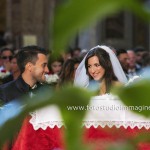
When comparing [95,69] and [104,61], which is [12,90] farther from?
[104,61]

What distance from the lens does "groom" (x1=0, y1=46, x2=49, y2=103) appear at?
547cm

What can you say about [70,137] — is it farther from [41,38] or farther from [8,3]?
[8,3]

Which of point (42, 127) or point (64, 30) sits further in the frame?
point (42, 127)

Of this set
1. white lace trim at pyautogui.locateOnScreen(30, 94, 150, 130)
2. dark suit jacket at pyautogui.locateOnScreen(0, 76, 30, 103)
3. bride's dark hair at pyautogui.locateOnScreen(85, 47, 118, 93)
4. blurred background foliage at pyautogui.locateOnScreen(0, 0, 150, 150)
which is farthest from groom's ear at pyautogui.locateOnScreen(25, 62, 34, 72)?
blurred background foliage at pyautogui.locateOnScreen(0, 0, 150, 150)

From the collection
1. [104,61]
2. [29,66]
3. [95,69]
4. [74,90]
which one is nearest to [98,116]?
[74,90]

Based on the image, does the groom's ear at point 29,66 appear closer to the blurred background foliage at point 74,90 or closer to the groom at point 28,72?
the groom at point 28,72

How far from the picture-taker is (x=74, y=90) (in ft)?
2.10

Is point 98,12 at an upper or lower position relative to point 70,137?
upper

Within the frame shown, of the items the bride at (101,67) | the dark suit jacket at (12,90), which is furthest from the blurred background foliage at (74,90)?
the bride at (101,67)

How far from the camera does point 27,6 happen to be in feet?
67.1

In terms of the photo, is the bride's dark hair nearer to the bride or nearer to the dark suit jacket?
the bride

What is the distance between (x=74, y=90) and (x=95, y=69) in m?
5.25

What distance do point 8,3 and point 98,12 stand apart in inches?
799

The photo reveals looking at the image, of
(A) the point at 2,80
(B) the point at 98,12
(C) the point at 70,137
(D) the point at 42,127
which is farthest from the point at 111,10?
(A) the point at 2,80
